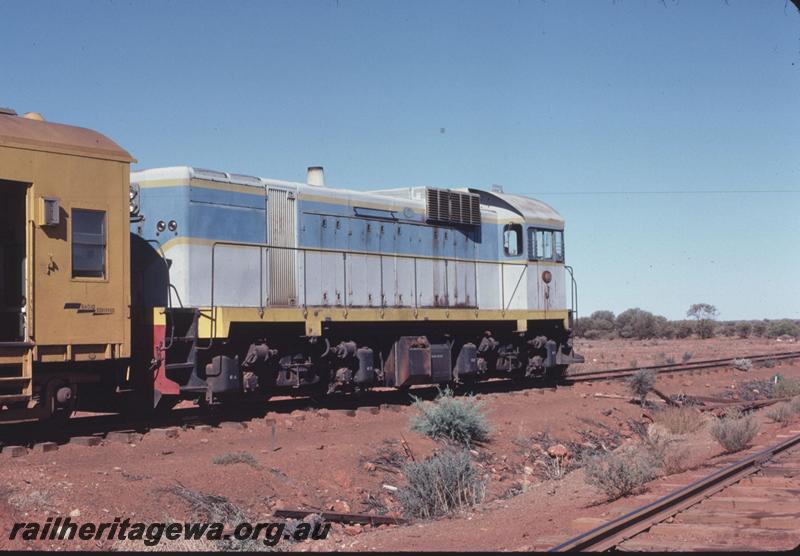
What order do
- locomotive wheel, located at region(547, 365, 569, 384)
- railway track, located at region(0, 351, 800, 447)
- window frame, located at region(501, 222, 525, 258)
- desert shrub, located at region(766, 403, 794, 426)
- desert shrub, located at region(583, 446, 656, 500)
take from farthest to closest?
locomotive wheel, located at region(547, 365, 569, 384) < window frame, located at region(501, 222, 525, 258) < desert shrub, located at region(766, 403, 794, 426) < railway track, located at region(0, 351, 800, 447) < desert shrub, located at region(583, 446, 656, 500)

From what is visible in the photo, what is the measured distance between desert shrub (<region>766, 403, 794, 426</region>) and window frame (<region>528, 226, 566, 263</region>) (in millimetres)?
6268

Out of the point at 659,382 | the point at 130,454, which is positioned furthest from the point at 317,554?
the point at 659,382

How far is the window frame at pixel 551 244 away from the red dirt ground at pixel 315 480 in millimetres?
5419

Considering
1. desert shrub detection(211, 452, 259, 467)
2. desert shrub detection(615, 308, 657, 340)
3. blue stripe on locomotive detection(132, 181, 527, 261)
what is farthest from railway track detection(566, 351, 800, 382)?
desert shrub detection(615, 308, 657, 340)

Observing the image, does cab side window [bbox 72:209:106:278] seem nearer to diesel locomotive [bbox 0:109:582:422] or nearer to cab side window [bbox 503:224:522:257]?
diesel locomotive [bbox 0:109:582:422]

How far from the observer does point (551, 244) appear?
72.2ft

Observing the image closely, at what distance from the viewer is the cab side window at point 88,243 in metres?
11.9

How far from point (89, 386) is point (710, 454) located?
9164 mm

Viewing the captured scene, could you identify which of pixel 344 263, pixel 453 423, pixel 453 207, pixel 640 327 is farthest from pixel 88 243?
pixel 640 327

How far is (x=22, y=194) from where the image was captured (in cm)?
1200

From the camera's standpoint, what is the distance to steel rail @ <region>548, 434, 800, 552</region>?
7.28m

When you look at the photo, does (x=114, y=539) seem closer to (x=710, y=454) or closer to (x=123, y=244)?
(x=123, y=244)

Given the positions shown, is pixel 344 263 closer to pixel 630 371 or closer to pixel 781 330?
pixel 630 371

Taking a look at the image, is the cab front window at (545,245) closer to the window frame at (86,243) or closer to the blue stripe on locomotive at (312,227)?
the blue stripe on locomotive at (312,227)
